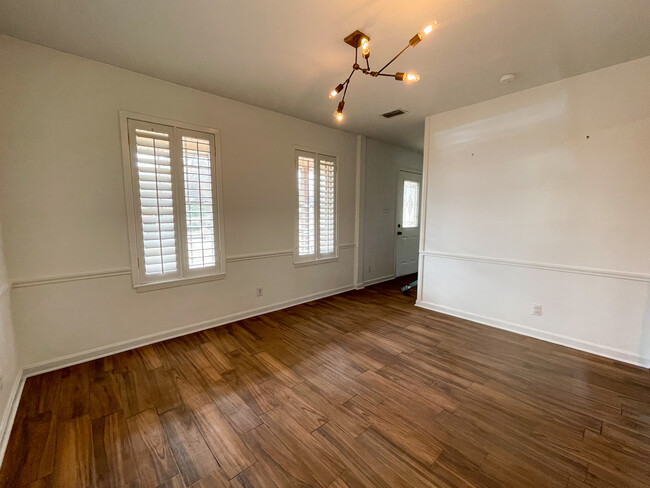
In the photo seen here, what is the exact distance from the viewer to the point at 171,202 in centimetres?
272

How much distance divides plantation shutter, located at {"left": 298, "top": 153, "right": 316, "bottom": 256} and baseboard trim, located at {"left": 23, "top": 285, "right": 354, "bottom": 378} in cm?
83

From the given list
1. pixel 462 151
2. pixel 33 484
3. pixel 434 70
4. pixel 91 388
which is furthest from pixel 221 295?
pixel 462 151

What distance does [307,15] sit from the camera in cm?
176

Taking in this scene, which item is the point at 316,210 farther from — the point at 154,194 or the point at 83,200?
the point at 83,200

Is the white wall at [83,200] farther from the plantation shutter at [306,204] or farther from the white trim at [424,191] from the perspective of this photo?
the white trim at [424,191]

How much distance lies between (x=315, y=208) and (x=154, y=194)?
2.07 meters

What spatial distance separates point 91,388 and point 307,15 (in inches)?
124

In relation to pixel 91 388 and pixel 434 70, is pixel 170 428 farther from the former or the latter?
pixel 434 70

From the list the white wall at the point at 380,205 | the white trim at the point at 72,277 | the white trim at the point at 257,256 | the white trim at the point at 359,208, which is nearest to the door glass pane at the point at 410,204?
the white wall at the point at 380,205

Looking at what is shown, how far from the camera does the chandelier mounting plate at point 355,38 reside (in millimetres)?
1895

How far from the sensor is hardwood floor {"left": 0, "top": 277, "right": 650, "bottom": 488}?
1.39 metres

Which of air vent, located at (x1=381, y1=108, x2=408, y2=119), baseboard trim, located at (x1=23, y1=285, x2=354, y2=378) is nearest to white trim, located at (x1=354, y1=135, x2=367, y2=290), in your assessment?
air vent, located at (x1=381, y1=108, x2=408, y2=119)

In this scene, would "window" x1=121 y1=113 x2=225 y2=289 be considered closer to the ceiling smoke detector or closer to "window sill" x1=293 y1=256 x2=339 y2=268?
"window sill" x1=293 y1=256 x2=339 y2=268

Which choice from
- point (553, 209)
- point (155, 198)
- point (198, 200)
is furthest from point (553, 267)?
point (155, 198)
